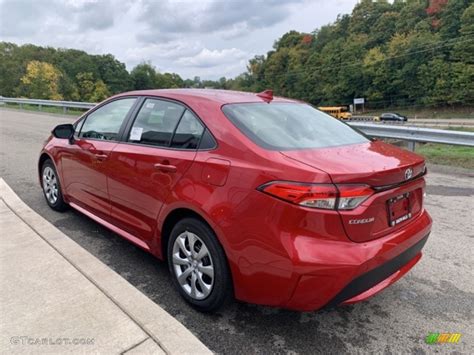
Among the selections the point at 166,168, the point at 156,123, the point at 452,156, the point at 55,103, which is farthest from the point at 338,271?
the point at 55,103

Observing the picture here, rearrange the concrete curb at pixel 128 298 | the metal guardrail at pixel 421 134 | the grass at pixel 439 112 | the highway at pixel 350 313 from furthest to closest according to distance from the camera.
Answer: the grass at pixel 439 112 → the metal guardrail at pixel 421 134 → the highway at pixel 350 313 → the concrete curb at pixel 128 298

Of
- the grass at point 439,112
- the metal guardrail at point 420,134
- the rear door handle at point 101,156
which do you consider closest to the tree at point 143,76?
the grass at point 439,112

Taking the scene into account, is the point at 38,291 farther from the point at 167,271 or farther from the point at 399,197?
the point at 399,197

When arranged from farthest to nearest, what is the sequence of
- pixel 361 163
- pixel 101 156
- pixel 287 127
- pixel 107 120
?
pixel 107 120
pixel 101 156
pixel 287 127
pixel 361 163

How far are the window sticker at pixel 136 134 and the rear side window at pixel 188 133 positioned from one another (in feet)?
1.61

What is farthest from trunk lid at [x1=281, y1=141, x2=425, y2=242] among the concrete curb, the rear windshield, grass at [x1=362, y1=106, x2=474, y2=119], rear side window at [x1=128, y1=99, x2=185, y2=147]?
grass at [x1=362, y1=106, x2=474, y2=119]

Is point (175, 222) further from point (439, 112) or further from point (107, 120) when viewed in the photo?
point (439, 112)

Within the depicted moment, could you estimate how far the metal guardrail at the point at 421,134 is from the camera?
22.0ft

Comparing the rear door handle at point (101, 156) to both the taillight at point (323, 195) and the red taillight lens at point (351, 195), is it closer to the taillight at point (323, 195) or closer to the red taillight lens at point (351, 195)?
the taillight at point (323, 195)

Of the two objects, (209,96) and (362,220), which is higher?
(209,96)

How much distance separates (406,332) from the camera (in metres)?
2.39

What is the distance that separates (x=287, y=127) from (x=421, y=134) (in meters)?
5.73

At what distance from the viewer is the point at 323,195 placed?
6.64ft

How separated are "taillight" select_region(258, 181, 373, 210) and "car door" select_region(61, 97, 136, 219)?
1.99 m
